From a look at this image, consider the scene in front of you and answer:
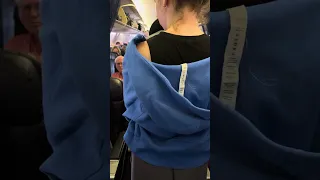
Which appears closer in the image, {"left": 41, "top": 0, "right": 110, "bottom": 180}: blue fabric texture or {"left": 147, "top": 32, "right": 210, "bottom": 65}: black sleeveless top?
{"left": 41, "top": 0, "right": 110, "bottom": 180}: blue fabric texture

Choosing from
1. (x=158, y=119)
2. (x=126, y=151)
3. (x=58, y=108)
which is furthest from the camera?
(x=126, y=151)

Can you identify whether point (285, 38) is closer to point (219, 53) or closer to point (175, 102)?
point (219, 53)

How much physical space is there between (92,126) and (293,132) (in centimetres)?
38

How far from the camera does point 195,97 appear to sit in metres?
0.78

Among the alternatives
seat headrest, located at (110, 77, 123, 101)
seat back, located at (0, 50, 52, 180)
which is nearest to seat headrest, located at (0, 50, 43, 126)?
seat back, located at (0, 50, 52, 180)

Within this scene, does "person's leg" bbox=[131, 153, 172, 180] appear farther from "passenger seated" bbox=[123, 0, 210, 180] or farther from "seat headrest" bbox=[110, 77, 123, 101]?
"seat headrest" bbox=[110, 77, 123, 101]

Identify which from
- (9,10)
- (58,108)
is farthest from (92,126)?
(9,10)

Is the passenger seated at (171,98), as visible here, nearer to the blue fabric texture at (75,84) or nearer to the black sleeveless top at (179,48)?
the black sleeveless top at (179,48)

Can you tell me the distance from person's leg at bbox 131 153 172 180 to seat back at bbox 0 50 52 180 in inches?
14.4

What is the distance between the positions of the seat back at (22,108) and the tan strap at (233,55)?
33 centimetres

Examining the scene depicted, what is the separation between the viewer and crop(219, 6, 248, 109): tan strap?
469 millimetres

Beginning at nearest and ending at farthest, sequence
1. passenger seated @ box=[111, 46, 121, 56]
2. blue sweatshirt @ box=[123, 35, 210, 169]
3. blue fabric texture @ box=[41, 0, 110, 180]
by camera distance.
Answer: blue fabric texture @ box=[41, 0, 110, 180], blue sweatshirt @ box=[123, 35, 210, 169], passenger seated @ box=[111, 46, 121, 56]

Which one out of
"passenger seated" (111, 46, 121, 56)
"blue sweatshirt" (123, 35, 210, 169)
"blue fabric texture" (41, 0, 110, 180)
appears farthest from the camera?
"passenger seated" (111, 46, 121, 56)

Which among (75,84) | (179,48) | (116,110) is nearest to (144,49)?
(179,48)
